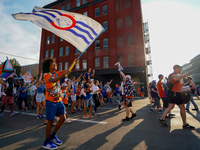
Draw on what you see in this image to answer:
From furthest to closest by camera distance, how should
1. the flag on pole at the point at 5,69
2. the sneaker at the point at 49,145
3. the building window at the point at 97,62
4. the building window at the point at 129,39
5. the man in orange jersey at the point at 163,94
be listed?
the building window at the point at 97,62, the building window at the point at 129,39, the flag on pole at the point at 5,69, the man in orange jersey at the point at 163,94, the sneaker at the point at 49,145

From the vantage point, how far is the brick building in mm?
20438

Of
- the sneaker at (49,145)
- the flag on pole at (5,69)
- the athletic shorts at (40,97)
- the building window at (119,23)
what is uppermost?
the building window at (119,23)

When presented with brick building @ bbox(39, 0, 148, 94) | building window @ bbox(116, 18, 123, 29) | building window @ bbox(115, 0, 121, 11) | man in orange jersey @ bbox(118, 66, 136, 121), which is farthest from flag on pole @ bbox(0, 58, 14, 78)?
building window @ bbox(115, 0, 121, 11)

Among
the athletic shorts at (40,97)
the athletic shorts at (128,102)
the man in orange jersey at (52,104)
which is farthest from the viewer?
the athletic shorts at (40,97)

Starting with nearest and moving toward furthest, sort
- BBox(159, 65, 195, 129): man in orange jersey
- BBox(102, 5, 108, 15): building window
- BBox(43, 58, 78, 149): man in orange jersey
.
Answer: BBox(43, 58, 78, 149): man in orange jersey, BBox(159, 65, 195, 129): man in orange jersey, BBox(102, 5, 108, 15): building window

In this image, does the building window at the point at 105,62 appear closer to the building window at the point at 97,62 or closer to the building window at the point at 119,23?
the building window at the point at 97,62

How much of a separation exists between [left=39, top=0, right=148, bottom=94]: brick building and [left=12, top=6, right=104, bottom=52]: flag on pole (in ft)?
55.1

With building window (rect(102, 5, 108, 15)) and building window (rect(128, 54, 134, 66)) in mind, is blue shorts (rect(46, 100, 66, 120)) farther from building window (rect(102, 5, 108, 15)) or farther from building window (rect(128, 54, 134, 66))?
building window (rect(102, 5, 108, 15))

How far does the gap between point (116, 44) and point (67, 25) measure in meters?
19.3

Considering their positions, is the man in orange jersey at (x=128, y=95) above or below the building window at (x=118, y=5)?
below

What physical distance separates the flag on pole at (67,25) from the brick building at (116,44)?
16799mm

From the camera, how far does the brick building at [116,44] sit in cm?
2044

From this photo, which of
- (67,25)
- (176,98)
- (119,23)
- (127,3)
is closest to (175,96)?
(176,98)

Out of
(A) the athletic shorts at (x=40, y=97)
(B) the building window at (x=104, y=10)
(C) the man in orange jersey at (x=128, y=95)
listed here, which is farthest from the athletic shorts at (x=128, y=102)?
(B) the building window at (x=104, y=10)
